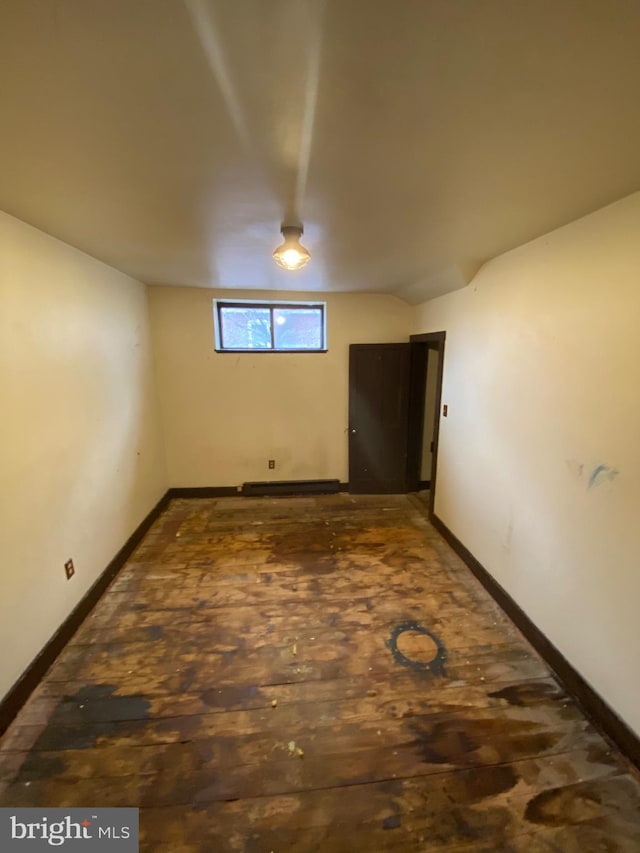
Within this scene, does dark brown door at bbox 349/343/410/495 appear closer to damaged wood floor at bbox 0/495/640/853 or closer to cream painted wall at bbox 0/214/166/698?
damaged wood floor at bbox 0/495/640/853

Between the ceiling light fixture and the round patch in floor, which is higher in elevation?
the ceiling light fixture

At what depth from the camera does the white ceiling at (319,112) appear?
674 millimetres

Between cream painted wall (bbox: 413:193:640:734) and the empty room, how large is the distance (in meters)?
0.02

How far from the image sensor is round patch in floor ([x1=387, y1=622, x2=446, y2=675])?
6.16 ft

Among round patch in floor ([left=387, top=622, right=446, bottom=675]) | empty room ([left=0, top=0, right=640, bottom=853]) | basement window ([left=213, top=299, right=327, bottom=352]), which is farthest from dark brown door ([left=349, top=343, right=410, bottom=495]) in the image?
round patch in floor ([left=387, top=622, right=446, bottom=675])

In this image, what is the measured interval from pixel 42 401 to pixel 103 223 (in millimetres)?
1034

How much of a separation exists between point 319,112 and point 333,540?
2.95 metres

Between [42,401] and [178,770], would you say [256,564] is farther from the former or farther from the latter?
[42,401]

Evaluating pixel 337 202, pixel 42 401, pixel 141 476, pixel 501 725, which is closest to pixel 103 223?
pixel 42 401

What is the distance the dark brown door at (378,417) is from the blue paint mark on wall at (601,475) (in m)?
2.43

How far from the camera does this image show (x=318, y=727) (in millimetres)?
1568

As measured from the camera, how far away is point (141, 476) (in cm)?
323

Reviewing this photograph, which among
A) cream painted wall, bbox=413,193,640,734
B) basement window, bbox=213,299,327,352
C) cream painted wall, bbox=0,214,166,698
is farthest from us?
basement window, bbox=213,299,327,352

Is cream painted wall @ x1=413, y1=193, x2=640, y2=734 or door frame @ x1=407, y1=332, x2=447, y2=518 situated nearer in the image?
cream painted wall @ x1=413, y1=193, x2=640, y2=734
